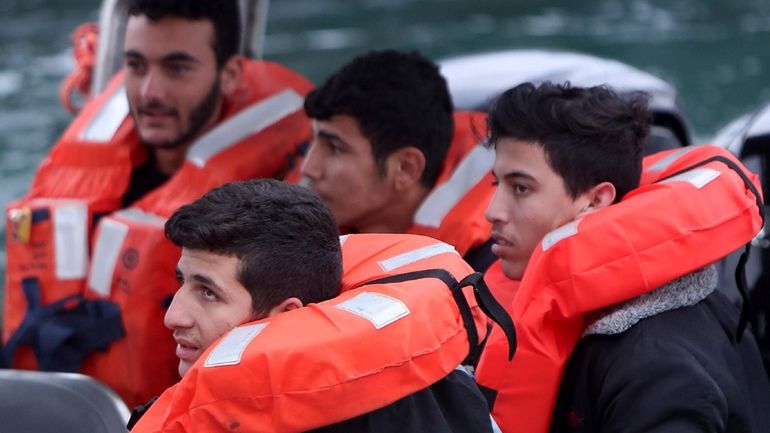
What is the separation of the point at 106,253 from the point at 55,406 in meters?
1.10

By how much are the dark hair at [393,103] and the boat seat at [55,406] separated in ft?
3.16

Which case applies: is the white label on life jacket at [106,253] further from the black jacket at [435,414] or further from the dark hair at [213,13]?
the black jacket at [435,414]

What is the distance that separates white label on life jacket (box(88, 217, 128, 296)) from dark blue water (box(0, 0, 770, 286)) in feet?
11.3

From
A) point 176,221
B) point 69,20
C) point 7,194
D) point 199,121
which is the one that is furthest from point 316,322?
point 69,20

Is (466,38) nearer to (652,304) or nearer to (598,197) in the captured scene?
(598,197)

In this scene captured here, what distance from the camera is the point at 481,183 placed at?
2.54 m

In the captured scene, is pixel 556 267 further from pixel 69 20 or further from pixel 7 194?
pixel 69 20

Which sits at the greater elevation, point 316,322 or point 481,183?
point 316,322

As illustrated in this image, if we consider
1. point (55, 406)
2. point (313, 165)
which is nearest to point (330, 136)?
point (313, 165)

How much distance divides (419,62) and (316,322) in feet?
4.42

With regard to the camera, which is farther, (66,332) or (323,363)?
(66,332)

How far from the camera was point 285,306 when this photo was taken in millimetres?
1558

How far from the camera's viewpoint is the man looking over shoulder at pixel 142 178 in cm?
269

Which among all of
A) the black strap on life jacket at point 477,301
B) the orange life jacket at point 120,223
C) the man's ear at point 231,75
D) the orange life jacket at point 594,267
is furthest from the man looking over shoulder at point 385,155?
the black strap on life jacket at point 477,301
